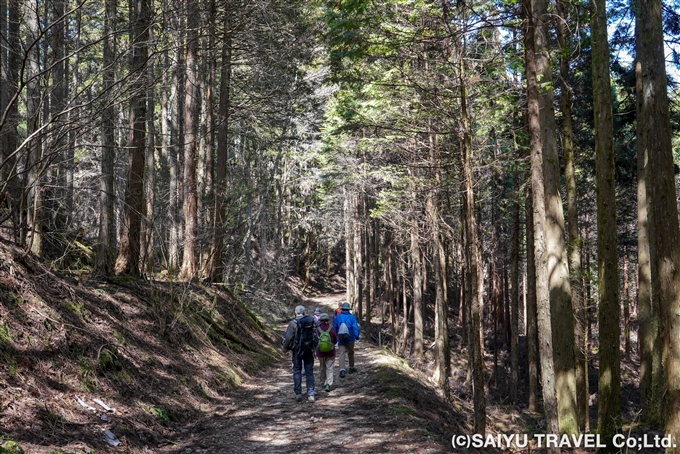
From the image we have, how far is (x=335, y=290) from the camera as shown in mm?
50594

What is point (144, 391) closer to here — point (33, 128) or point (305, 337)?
point (305, 337)

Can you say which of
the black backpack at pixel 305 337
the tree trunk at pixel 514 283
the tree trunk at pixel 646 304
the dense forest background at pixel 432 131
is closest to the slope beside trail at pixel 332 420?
the black backpack at pixel 305 337

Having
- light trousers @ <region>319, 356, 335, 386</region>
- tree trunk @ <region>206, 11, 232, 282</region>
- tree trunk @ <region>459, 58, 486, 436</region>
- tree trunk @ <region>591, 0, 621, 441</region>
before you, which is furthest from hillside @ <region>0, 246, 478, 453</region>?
tree trunk @ <region>206, 11, 232, 282</region>

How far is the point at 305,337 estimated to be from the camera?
33.2ft

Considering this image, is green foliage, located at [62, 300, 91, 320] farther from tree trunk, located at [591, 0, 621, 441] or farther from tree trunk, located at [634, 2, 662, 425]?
tree trunk, located at [634, 2, 662, 425]

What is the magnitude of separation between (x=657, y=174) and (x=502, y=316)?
31.6 m

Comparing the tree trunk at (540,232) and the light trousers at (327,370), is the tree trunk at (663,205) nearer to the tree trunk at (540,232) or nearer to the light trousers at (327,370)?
the tree trunk at (540,232)

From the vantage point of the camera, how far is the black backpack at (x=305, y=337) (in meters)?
10.0

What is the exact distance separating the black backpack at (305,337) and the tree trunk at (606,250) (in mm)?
5151

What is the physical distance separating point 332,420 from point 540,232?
15.0ft

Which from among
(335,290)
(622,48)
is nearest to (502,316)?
(335,290)

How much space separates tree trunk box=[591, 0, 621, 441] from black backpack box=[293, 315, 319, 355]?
5.15 metres

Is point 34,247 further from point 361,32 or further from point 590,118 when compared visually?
point 590,118

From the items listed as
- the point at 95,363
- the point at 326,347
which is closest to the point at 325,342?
the point at 326,347
